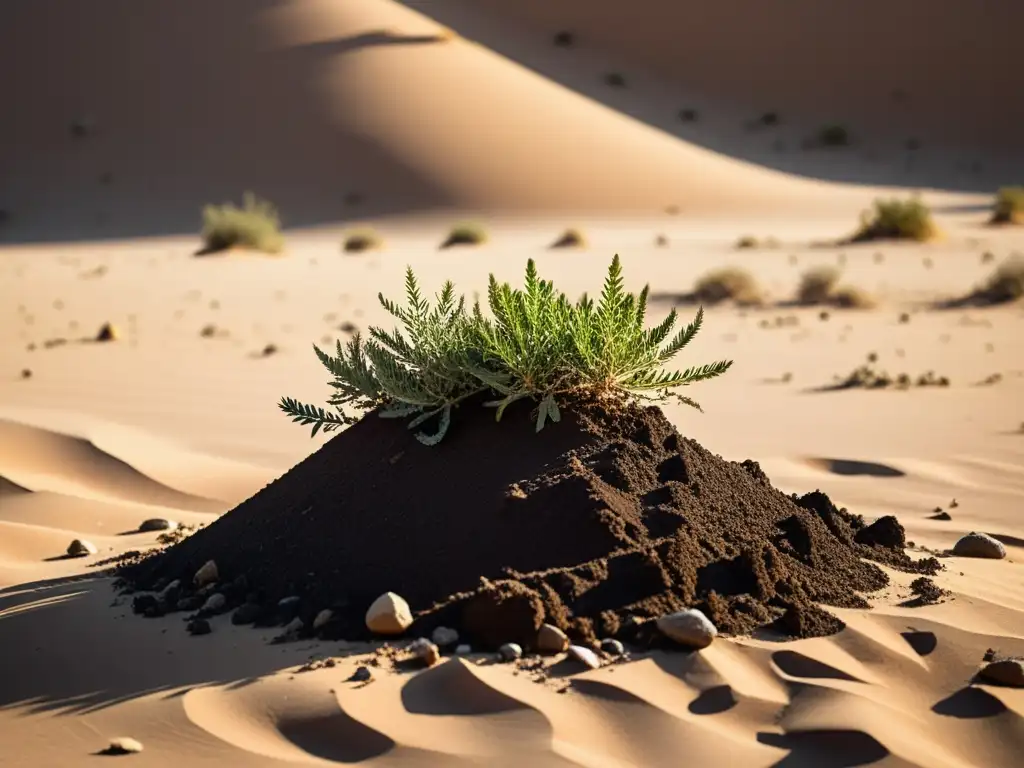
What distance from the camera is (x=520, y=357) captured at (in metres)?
4.37

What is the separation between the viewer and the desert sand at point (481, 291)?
356 cm

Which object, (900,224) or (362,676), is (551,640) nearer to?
(362,676)

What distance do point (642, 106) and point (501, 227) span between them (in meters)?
16.5

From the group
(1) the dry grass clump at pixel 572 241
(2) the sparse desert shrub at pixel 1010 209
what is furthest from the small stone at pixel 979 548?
(2) the sparse desert shrub at pixel 1010 209

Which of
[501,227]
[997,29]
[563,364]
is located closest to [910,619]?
[563,364]

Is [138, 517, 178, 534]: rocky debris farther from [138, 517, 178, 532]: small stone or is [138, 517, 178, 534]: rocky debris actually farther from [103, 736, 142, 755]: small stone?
[103, 736, 142, 755]: small stone

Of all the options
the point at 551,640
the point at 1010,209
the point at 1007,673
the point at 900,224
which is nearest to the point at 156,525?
the point at 551,640

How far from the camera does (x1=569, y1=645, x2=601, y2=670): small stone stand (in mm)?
3709

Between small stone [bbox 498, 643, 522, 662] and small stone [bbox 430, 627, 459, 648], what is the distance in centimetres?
15

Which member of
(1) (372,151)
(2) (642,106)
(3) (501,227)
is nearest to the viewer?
(3) (501,227)

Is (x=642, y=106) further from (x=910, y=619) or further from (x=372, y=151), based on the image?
(x=910, y=619)

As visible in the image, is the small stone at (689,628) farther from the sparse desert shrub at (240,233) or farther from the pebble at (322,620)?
the sparse desert shrub at (240,233)

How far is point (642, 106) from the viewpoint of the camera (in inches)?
1660

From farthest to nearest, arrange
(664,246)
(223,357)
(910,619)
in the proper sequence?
(664,246) → (223,357) → (910,619)
